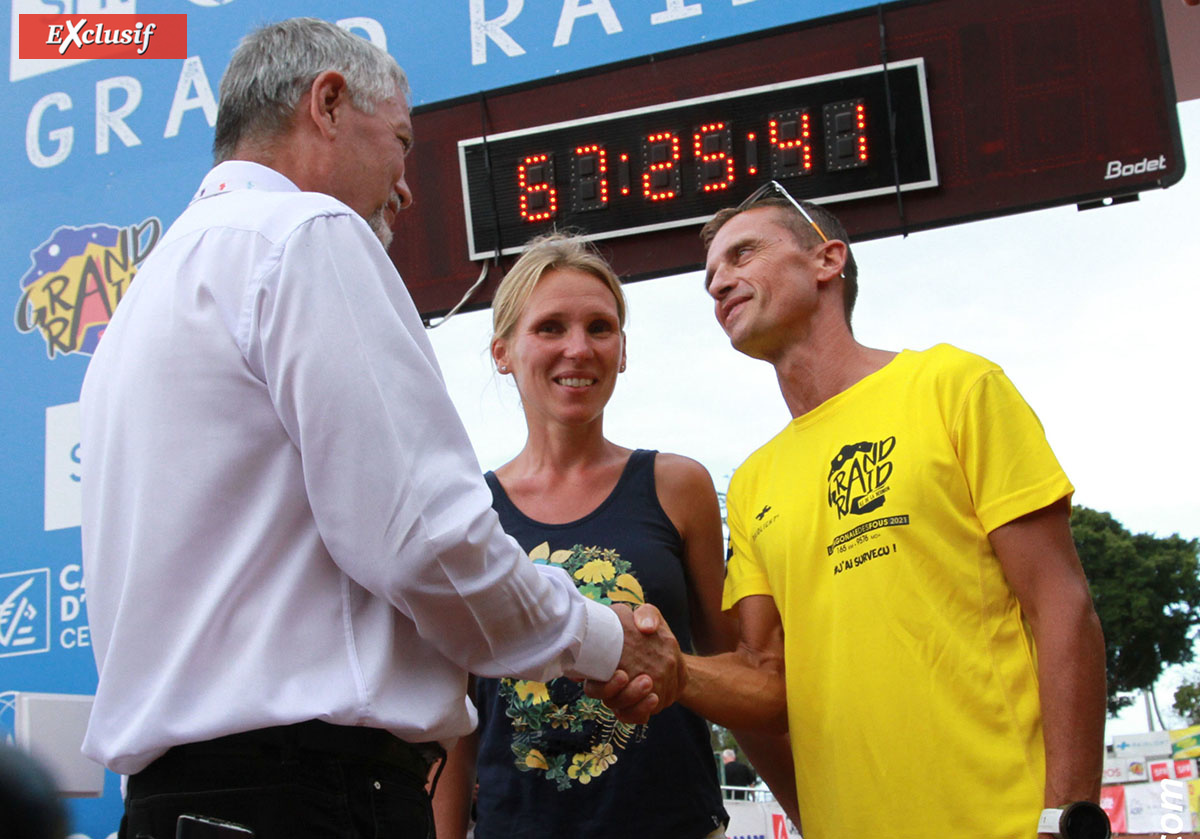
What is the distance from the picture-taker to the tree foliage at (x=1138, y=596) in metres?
29.1

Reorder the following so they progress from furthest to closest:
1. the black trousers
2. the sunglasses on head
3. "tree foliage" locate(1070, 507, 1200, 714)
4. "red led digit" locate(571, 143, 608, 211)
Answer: "tree foliage" locate(1070, 507, 1200, 714)
"red led digit" locate(571, 143, 608, 211)
the sunglasses on head
the black trousers

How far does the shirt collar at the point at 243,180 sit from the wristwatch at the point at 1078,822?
4.49 feet

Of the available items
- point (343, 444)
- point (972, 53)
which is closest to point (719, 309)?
point (343, 444)

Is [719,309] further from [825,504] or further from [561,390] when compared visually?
[825,504]

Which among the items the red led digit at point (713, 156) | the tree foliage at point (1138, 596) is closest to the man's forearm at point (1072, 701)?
the red led digit at point (713, 156)

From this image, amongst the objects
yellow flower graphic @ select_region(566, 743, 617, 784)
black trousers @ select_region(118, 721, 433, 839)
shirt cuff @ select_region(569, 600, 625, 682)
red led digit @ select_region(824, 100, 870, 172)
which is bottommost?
yellow flower graphic @ select_region(566, 743, 617, 784)

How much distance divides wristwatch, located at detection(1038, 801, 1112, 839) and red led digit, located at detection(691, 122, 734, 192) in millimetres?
2840

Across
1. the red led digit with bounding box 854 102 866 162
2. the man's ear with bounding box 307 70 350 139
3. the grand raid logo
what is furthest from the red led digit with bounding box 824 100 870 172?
the grand raid logo

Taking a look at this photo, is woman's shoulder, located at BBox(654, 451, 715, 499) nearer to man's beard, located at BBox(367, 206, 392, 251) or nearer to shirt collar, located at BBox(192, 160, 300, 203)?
man's beard, located at BBox(367, 206, 392, 251)

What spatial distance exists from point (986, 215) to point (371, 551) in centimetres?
321

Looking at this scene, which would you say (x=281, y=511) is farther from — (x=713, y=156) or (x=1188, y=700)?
(x=1188, y=700)

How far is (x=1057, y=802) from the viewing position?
1632mm

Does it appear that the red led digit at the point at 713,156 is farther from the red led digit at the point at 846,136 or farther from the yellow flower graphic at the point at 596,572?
the yellow flower graphic at the point at 596,572

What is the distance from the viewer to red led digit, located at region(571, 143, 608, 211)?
4.21 metres
